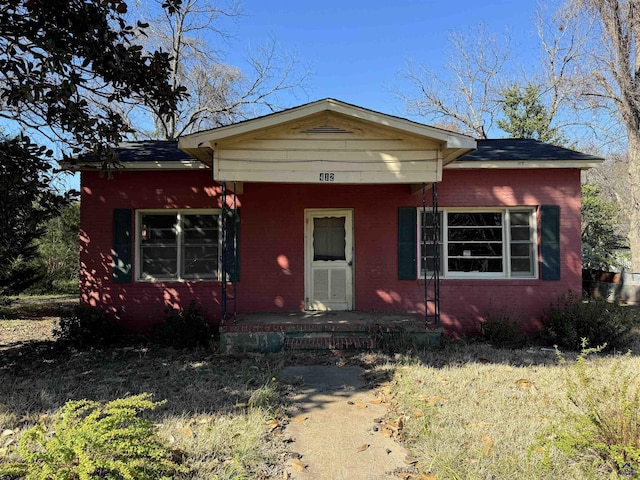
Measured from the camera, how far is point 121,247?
27.2 ft

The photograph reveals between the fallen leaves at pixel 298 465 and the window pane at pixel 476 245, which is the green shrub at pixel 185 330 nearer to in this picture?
the fallen leaves at pixel 298 465

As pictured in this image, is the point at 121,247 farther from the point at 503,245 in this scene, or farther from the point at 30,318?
the point at 503,245

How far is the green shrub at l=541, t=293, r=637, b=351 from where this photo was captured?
710 centimetres

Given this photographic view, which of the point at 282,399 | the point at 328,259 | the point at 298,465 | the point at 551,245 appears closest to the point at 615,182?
the point at 551,245

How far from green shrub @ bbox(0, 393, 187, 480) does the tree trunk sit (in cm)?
1778

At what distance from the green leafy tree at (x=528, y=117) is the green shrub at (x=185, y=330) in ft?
70.6

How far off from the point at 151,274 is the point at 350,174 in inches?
181

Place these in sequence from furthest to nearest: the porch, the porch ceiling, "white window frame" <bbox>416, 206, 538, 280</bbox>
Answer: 1. "white window frame" <bbox>416, 206, 538, 280</bbox>
2. the porch
3. the porch ceiling

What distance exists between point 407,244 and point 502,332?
227 centimetres

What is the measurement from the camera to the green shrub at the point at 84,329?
7391mm

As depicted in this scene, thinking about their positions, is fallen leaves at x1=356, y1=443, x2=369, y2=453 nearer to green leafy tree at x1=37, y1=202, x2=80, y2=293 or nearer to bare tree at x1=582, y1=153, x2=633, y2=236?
green leafy tree at x1=37, y1=202, x2=80, y2=293

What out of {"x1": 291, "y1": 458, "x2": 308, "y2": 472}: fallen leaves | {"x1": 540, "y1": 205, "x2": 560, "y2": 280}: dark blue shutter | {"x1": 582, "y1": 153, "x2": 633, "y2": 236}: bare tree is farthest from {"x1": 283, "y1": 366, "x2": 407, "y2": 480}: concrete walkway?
{"x1": 582, "y1": 153, "x2": 633, "y2": 236}: bare tree

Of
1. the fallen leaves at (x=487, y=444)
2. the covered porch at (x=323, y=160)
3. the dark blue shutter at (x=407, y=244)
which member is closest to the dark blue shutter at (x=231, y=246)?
the covered porch at (x=323, y=160)

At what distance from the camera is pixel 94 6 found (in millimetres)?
5953
